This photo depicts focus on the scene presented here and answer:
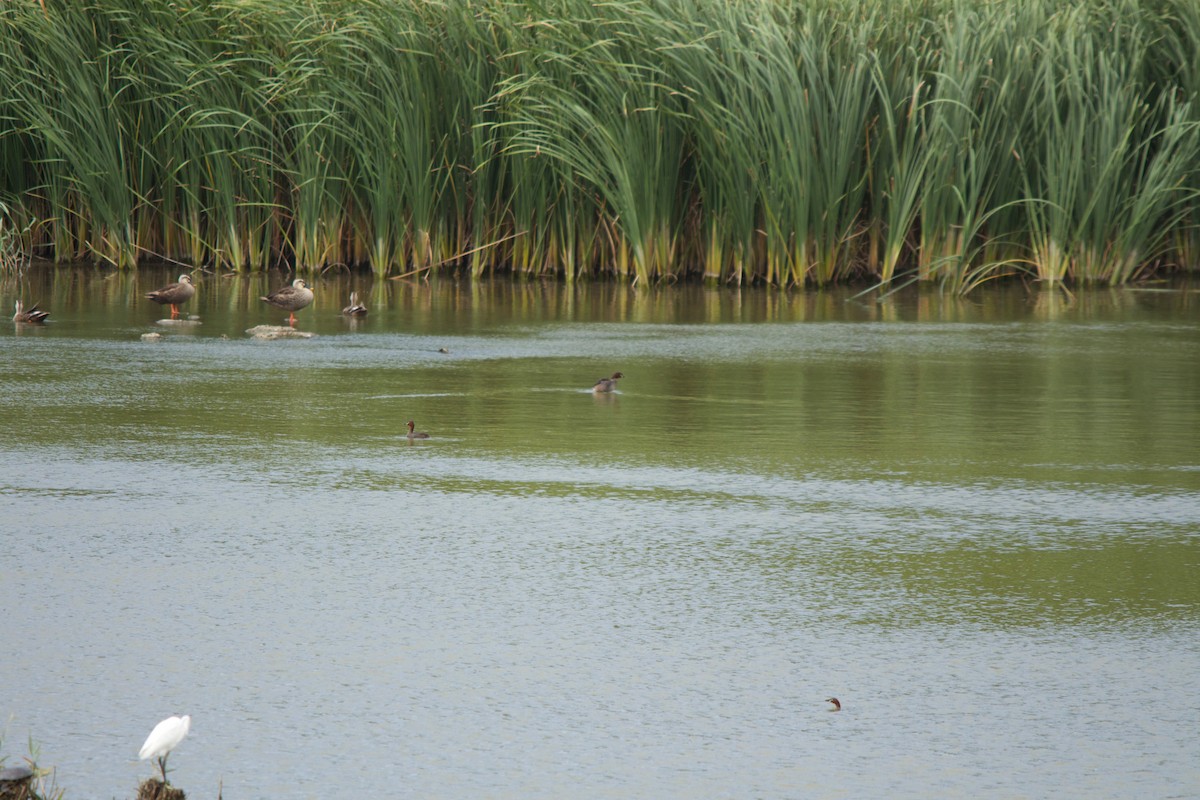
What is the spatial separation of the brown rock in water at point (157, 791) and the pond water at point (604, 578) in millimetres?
164

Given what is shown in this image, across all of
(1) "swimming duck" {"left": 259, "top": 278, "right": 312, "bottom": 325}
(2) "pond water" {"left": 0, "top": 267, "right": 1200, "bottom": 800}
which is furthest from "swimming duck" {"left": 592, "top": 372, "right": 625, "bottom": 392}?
(1) "swimming duck" {"left": 259, "top": 278, "right": 312, "bottom": 325}

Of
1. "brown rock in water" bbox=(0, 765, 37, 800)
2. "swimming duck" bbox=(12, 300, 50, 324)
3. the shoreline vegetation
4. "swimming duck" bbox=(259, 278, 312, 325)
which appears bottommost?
"brown rock in water" bbox=(0, 765, 37, 800)

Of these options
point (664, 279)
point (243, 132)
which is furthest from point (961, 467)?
point (243, 132)

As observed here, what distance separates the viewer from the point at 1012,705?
337cm

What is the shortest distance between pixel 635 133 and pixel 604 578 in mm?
8849

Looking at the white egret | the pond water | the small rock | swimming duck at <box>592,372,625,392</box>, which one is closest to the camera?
the small rock

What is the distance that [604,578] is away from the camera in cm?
432

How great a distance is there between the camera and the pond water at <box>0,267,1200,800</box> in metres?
3.12

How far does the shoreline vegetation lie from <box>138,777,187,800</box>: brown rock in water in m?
9.75

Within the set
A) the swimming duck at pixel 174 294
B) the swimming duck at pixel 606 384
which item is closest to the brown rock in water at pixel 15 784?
the swimming duck at pixel 606 384

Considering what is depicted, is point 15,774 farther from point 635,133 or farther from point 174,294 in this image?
point 635,133

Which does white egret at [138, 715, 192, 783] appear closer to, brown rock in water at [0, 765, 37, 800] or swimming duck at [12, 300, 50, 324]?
brown rock in water at [0, 765, 37, 800]

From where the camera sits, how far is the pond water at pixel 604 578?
10.2ft

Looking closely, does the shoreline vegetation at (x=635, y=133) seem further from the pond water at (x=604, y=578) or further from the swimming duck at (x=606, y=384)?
the swimming duck at (x=606, y=384)
